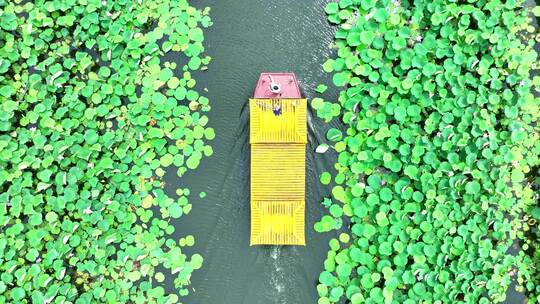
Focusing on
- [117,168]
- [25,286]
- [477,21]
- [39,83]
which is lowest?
[25,286]

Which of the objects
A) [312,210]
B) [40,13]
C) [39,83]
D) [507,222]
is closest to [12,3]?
[40,13]

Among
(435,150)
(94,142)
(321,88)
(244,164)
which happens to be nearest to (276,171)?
(244,164)

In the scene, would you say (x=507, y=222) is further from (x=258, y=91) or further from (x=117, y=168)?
(x=117, y=168)

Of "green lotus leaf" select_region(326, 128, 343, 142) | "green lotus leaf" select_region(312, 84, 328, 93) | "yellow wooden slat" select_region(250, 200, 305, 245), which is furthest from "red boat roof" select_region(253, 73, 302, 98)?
"yellow wooden slat" select_region(250, 200, 305, 245)

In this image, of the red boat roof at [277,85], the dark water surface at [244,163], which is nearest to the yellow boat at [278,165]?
the red boat roof at [277,85]

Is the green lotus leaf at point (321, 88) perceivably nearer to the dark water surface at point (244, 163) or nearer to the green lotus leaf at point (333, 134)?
the dark water surface at point (244, 163)

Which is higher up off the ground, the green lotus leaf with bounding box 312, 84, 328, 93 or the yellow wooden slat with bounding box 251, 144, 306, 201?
the green lotus leaf with bounding box 312, 84, 328, 93

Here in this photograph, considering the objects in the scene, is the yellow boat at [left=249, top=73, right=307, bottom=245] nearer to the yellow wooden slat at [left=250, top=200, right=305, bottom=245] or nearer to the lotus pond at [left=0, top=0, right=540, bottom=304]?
the yellow wooden slat at [left=250, top=200, right=305, bottom=245]
